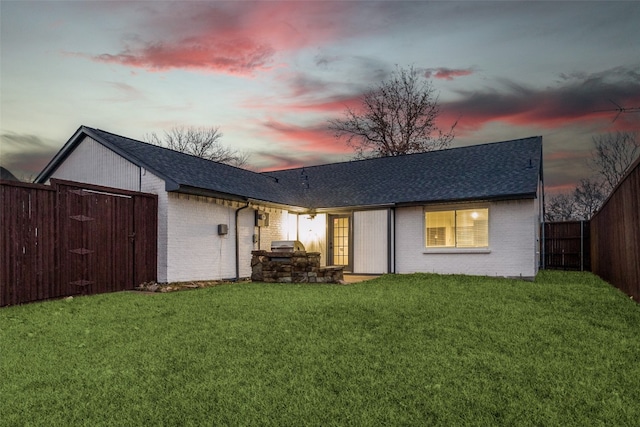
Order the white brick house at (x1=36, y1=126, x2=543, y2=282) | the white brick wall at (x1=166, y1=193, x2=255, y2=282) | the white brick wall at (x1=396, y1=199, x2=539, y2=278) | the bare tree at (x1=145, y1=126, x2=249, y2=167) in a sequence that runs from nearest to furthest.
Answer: the white brick wall at (x1=166, y1=193, x2=255, y2=282) → the white brick house at (x1=36, y1=126, x2=543, y2=282) → the white brick wall at (x1=396, y1=199, x2=539, y2=278) → the bare tree at (x1=145, y1=126, x2=249, y2=167)

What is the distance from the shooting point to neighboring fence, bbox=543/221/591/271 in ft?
54.9

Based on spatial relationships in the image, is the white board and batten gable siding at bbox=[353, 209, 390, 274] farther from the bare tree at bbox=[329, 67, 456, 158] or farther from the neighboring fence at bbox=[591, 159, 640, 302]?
the bare tree at bbox=[329, 67, 456, 158]

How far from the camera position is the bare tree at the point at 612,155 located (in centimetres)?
2594

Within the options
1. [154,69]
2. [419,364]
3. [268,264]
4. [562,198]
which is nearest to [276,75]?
[154,69]

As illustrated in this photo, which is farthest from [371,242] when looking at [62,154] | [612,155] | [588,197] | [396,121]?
[588,197]

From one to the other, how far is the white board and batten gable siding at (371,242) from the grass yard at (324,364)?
692 centimetres

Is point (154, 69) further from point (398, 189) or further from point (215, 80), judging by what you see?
point (398, 189)

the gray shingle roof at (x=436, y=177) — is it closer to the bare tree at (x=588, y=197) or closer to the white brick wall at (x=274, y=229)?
the white brick wall at (x=274, y=229)

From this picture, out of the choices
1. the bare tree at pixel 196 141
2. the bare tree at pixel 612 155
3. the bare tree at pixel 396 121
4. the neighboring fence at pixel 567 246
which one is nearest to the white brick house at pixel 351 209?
the neighboring fence at pixel 567 246

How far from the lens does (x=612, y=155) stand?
87.4ft

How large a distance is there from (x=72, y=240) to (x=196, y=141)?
27.2 meters

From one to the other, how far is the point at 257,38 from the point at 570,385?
36.4ft

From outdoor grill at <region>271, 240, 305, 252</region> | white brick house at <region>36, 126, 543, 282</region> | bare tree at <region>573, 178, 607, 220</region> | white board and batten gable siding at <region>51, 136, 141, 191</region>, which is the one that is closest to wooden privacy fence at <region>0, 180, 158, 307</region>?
white brick house at <region>36, 126, 543, 282</region>

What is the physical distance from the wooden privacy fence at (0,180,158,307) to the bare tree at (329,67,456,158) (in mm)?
19955
